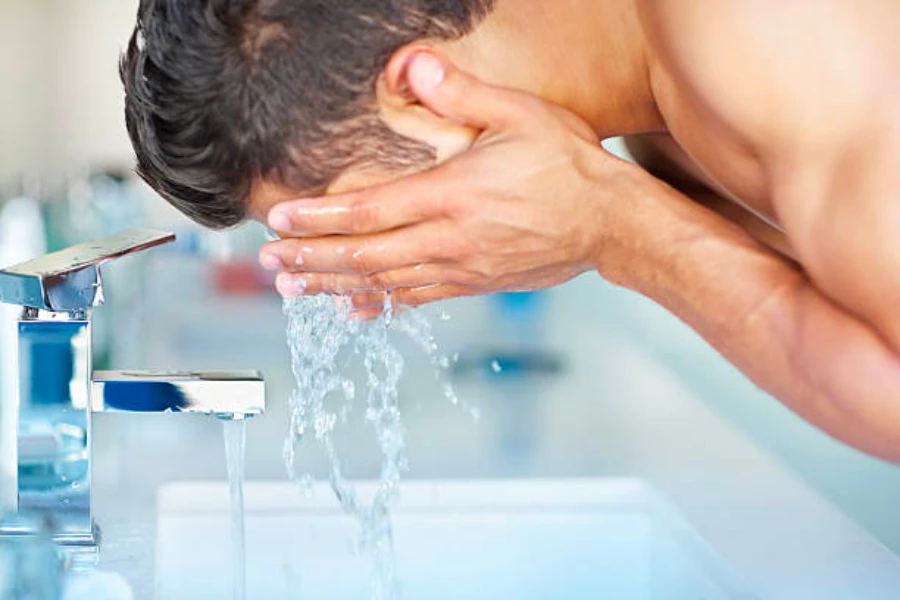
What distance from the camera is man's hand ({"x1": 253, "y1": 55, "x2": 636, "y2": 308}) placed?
0.95 metres

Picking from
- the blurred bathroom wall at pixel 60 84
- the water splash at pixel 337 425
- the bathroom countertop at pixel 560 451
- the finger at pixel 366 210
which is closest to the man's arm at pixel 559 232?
the finger at pixel 366 210

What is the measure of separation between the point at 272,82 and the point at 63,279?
0.68 feet

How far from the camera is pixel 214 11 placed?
938 millimetres

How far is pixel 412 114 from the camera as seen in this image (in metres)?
0.98

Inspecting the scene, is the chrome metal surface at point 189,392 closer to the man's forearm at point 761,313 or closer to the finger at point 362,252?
the finger at point 362,252

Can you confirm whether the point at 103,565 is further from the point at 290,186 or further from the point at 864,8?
the point at 864,8

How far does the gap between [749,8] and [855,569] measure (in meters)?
0.48

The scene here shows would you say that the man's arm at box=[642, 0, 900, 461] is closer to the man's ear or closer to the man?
the man

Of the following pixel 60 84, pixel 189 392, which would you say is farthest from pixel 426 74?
pixel 60 84

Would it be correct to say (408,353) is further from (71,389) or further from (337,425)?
(71,389)

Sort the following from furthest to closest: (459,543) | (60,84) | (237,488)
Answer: (60,84) < (459,543) < (237,488)

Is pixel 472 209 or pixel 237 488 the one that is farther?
pixel 237 488

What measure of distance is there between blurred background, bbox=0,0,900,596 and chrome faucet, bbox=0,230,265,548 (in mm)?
211

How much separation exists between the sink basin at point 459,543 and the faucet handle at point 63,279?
0.91 feet
